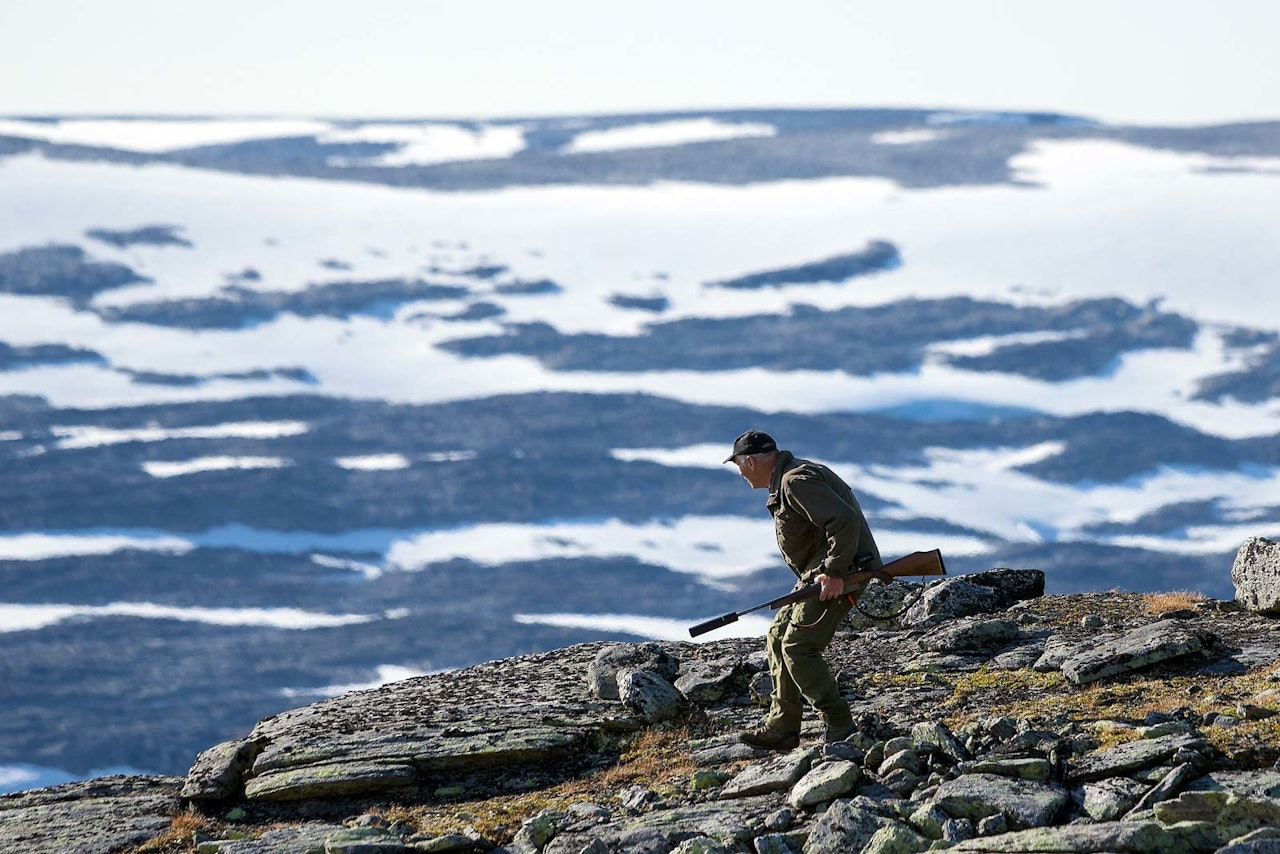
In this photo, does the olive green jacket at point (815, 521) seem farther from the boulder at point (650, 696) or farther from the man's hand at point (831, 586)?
the boulder at point (650, 696)

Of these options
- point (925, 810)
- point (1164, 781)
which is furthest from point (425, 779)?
point (1164, 781)

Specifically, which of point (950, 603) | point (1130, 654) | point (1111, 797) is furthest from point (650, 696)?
point (1111, 797)

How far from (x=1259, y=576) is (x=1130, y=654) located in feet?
15.4

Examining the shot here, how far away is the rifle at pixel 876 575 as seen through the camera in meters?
19.0

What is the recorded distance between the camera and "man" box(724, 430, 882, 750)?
18719 mm

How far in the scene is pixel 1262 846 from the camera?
1452cm

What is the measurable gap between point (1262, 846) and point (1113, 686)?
7.50 meters

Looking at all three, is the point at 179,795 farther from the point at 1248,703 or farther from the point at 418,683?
the point at 1248,703

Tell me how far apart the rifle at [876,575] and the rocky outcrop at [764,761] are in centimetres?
162

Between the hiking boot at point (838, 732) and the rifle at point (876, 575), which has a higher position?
the rifle at point (876, 575)

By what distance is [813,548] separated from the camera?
19391 mm

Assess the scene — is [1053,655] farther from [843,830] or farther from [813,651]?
[843,830]

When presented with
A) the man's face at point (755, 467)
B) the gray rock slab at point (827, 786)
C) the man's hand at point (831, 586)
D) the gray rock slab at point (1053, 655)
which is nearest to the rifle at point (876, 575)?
the man's hand at point (831, 586)

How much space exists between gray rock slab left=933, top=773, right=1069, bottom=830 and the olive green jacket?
2860mm
